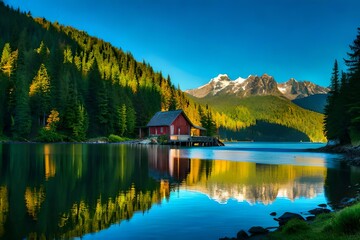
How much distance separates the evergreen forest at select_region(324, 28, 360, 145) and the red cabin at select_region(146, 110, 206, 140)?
38160 mm

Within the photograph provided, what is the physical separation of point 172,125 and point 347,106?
4752 cm

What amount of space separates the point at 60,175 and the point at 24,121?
66148 mm

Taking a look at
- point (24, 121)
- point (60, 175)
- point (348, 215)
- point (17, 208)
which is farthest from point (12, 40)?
point (348, 215)

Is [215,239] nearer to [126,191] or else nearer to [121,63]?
[126,191]

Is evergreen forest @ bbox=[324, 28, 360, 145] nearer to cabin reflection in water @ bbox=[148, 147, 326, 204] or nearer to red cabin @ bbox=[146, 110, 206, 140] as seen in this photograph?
cabin reflection in water @ bbox=[148, 147, 326, 204]

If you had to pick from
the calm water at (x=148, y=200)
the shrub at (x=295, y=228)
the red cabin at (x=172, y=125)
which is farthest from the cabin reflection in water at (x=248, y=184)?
the red cabin at (x=172, y=125)

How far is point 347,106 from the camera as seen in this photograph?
2308 inches

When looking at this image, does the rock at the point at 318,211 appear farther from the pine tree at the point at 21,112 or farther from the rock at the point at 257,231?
the pine tree at the point at 21,112

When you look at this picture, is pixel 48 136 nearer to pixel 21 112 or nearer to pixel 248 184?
pixel 21 112

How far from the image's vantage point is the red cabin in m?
95.9

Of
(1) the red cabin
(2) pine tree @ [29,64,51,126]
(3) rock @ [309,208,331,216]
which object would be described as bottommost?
(3) rock @ [309,208,331,216]

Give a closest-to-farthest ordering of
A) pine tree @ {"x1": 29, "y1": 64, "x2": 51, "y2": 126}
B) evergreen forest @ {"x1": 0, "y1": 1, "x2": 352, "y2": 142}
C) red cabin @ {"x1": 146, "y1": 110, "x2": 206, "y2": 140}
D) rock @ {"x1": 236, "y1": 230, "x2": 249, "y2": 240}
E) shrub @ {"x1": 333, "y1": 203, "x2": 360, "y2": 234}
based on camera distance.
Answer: shrub @ {"x1": 333, "y1": 203, "x2": 360, "y2": 234} → rock @ {"x1": 236, "y1": 230, "x2": 249, "y2": 240} → evergreen forest @ {"x1": 0, "y1": 1, "x2": 352, "y2": 142} → pine tree @ {"x1": 29, "y1": 64, "x2": 51, "y2": 126} → red cabin @ {"x1": 146, "y1": 110, "x2": 206, "y2": 140}

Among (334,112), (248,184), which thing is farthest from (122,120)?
(248,184)

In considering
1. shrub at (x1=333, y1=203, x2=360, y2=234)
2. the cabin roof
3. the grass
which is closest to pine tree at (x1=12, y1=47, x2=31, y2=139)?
the cabin roof
